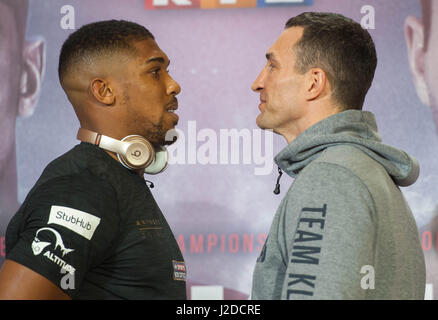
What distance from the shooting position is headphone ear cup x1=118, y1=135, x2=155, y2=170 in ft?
4.47

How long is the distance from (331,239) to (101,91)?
30.4 inches

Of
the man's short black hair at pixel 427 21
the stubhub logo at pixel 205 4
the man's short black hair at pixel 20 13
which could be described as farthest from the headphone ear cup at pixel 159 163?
the man's short black hair at pixel 427 21

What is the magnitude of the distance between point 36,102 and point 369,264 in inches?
83.1

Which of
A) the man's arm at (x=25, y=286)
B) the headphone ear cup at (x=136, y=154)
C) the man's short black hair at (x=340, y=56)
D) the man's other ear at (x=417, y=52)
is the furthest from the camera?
the man's other ear at (x=417, y=52)

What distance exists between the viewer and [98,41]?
1456 millimetres

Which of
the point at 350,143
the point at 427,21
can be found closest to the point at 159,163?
the point at 350,143

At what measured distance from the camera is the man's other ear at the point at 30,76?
264cm

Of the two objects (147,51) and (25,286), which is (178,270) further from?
(147,51)

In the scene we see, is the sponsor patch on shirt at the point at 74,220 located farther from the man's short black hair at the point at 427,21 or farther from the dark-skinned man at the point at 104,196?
the man's short black hair at the point at 427,21

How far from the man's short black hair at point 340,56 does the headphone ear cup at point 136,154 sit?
44 cm

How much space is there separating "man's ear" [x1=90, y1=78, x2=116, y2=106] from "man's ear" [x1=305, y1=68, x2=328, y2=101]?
1.72 feet

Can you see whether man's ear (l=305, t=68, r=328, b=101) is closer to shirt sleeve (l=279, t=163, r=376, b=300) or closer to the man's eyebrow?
shirt sleeve (l=279, t=163, r=376, b=300)

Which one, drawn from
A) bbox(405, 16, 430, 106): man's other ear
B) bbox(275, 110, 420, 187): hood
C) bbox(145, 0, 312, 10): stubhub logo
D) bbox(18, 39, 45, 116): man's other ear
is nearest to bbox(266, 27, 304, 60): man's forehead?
bbox(275, 110, 420, 187): hood

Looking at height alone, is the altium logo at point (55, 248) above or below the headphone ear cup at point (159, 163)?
below
